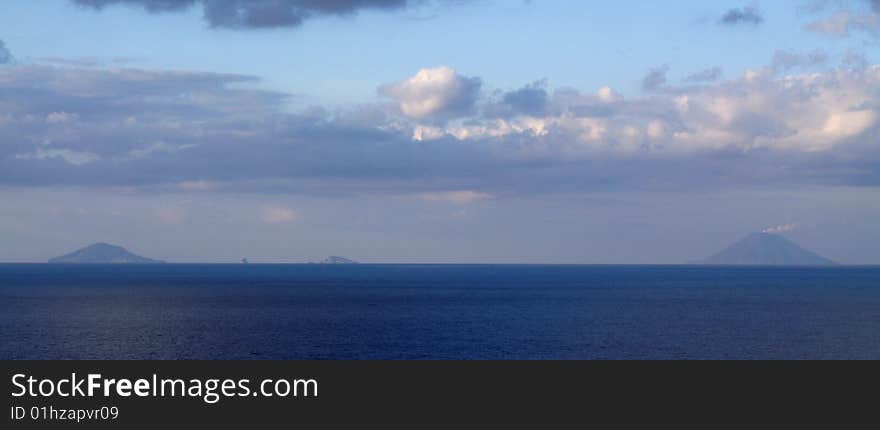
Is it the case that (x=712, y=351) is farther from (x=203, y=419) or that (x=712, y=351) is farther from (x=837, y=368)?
(x=203, y=419)

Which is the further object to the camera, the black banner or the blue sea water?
the blue sea water

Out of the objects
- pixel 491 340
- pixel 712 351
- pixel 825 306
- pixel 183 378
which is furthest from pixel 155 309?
pixel 183 378

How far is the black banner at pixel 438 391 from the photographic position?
828 inches

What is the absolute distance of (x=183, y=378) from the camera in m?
22.0

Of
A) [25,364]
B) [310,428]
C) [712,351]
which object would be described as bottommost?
[712,351]

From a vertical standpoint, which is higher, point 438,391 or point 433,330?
point 438,391

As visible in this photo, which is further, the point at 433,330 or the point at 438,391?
the point at 433,330

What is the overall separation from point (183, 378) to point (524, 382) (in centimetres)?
885

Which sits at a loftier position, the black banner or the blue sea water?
Result: the black banner

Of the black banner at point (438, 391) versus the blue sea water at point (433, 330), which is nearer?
the black banner at point (438, 391)

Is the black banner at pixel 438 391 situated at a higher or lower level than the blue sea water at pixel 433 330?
higher

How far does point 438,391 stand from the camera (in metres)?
21.5

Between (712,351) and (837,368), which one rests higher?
(837,368)

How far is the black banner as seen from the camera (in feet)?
69.0
